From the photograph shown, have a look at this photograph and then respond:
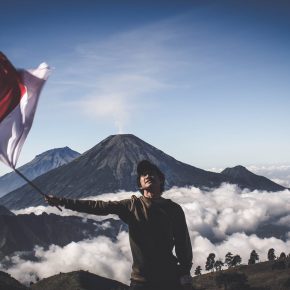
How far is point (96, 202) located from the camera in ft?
23.8

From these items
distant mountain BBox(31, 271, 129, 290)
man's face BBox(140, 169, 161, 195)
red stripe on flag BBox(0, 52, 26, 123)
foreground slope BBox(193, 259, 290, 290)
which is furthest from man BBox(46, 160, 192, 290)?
distant mountain BBox(31, 271, 129, 290)

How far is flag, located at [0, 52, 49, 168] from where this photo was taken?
27.4ft

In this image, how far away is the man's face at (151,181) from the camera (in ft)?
24.6

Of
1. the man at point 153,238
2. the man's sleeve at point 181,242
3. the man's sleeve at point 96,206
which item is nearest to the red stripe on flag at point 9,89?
the man at point 153,238

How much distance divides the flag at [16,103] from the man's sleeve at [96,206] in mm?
1705

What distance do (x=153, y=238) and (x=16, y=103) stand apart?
3934mm

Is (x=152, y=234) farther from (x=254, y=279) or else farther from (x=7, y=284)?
(x=254, y=279)

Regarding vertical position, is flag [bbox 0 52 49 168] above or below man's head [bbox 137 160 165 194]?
above

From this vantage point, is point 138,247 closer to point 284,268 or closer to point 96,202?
point 96,202

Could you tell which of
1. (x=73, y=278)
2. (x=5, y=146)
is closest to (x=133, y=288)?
(x=5, y=146)

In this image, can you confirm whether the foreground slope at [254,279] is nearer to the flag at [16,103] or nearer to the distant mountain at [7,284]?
the distant mountain at [7,284]

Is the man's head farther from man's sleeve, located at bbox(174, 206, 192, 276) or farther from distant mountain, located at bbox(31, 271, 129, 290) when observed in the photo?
distant mountain, located at bbox(31, 271, 129, 290)

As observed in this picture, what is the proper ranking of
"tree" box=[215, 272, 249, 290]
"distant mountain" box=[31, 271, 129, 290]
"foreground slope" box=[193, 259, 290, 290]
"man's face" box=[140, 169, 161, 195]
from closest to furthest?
1. "man's face" box=[140, 169, 161, 195]
2. "foreground slope" box=[193, 259, 290, 290]
3. "tree" box=[215, 272, 249, 290]
4. "distant mountain" box=[31, 271, 129, 290]

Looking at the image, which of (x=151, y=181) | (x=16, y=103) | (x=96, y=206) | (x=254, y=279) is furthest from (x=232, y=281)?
(x=96, y=206)
